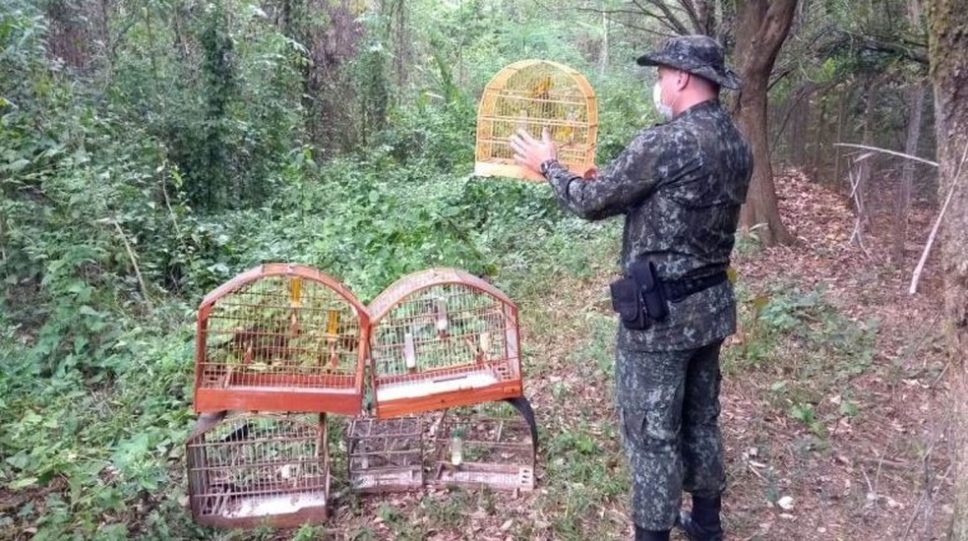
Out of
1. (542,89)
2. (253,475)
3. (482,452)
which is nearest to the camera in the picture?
(253,475)

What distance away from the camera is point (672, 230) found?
252cm

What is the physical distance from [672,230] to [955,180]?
0.87m

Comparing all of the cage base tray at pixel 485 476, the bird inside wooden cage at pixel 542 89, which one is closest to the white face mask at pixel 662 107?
the bird inside wooden cage at pixel 542 89

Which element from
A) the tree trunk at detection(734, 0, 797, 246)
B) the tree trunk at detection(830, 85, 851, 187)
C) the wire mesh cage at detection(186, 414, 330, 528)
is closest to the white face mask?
the wire mesh cage at detection(186, 414, 330, 528)

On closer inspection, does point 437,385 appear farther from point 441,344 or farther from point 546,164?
point 546,164

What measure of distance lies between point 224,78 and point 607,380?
20.7 ft

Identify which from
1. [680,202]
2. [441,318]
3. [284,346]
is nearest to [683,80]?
[680,202]

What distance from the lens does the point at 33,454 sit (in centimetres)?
331

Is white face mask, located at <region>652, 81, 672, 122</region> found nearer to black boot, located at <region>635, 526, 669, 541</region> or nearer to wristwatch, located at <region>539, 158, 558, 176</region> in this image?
wristwatch, located at <region>539, 158, 558, 176</region>

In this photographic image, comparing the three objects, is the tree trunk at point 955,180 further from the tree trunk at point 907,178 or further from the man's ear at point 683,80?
the tree trunk at point 907,178

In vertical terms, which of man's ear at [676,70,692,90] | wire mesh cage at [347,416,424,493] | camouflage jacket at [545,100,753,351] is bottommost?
wire mesh cage at [347,416,424,493]

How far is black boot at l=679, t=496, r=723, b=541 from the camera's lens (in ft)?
9.73

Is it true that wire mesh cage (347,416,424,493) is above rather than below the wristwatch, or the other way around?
below

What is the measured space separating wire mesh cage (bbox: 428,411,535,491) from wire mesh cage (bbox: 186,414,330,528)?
56 centimetres
